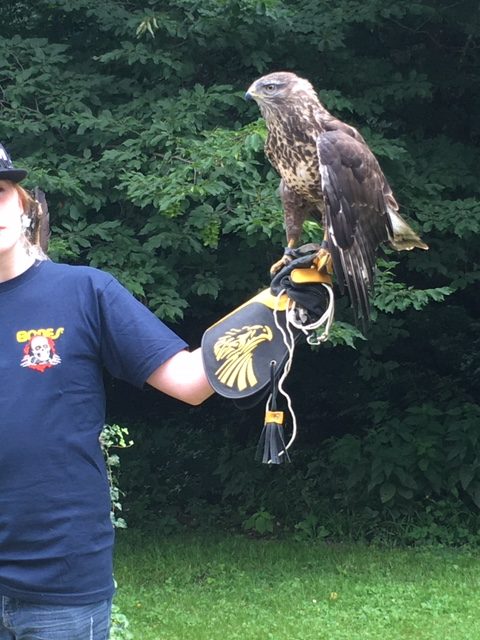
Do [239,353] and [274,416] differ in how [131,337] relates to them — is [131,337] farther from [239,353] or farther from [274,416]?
[274,416]

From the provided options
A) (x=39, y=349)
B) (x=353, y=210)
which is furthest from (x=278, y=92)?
(x=39, y=349)

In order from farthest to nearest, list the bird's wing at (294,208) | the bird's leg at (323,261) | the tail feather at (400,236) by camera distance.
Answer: the tail feather at (400,236) < the bird's wing at (294,208) < the bird's leg at (323,261)

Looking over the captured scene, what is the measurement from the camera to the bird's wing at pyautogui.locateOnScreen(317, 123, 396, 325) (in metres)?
2.96

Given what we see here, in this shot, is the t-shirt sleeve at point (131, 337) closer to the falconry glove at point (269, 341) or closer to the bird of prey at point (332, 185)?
the falconry glove at point (269, 341)

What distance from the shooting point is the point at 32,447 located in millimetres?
2045

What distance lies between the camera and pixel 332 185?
10.2 ft

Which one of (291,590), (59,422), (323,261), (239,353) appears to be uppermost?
(323,261)

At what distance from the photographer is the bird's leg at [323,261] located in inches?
94.3

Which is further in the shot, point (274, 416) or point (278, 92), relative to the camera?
point (278, 92)

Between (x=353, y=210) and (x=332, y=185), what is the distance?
109 millimetres

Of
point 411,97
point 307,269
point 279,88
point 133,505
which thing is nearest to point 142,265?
point 411,97

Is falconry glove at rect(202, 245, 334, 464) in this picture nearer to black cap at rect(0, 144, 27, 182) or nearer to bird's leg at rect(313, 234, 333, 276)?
bird's leg at rect(313, 234, 333, 276)

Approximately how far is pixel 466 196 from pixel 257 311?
4.87m

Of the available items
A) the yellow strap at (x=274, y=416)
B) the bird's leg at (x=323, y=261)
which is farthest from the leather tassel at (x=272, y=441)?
the bird's leg at (x=323, y=261)
